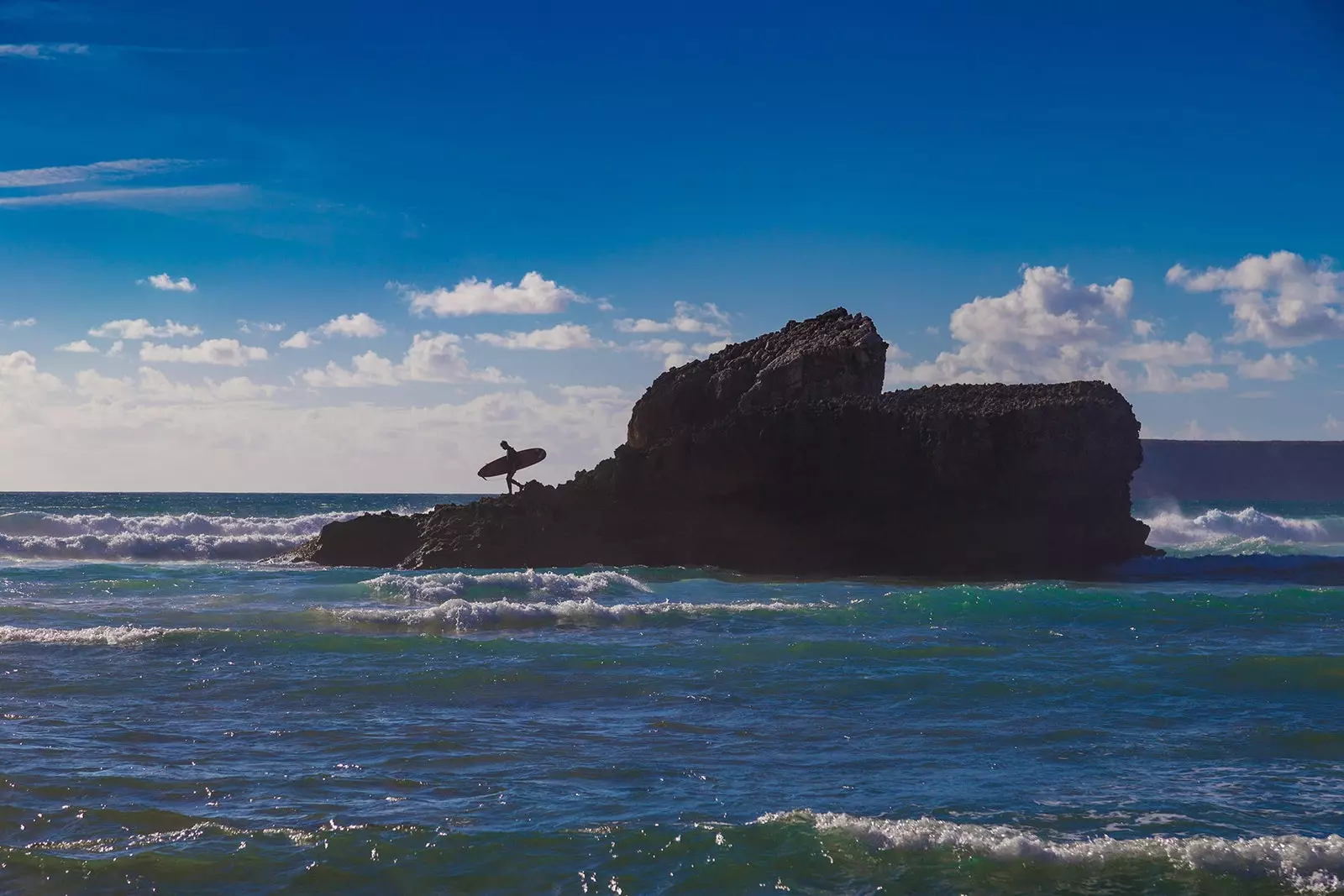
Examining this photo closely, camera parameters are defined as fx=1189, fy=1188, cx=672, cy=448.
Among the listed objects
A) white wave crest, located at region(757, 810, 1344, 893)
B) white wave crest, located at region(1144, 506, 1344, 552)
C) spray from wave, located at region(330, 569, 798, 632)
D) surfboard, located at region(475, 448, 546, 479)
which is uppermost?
surfboard, located at region(475, 448, 546, 479)

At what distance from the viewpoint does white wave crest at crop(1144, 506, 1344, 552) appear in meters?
56.7

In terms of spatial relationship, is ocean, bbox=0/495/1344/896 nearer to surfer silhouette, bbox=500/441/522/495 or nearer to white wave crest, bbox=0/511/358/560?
surfer silhouette, bbox=500/441/522/495

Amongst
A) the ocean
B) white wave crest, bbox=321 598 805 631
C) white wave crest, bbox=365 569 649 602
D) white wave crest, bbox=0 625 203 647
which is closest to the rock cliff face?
white wave crest, bbox=365 569 649 602

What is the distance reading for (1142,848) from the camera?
22.1 feet

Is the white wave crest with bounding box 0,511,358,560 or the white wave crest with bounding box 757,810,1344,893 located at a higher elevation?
the white wave crest with bounding box 0,511,358,560

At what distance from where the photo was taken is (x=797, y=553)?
26312 mm

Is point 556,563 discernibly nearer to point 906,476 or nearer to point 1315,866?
point 906,476

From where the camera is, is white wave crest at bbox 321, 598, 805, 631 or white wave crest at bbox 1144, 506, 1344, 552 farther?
white wave crest at bbox 1144, 506, 1344, 552

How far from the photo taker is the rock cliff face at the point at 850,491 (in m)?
25.4

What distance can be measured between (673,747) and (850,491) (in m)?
17.4

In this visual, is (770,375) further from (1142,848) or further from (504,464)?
(1142,848)

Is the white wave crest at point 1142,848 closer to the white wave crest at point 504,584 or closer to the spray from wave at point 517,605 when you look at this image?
the spray from wave at point 517,605

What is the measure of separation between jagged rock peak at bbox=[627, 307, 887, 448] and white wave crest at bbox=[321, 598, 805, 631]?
9516mm

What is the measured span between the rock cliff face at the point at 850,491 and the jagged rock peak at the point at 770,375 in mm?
71
